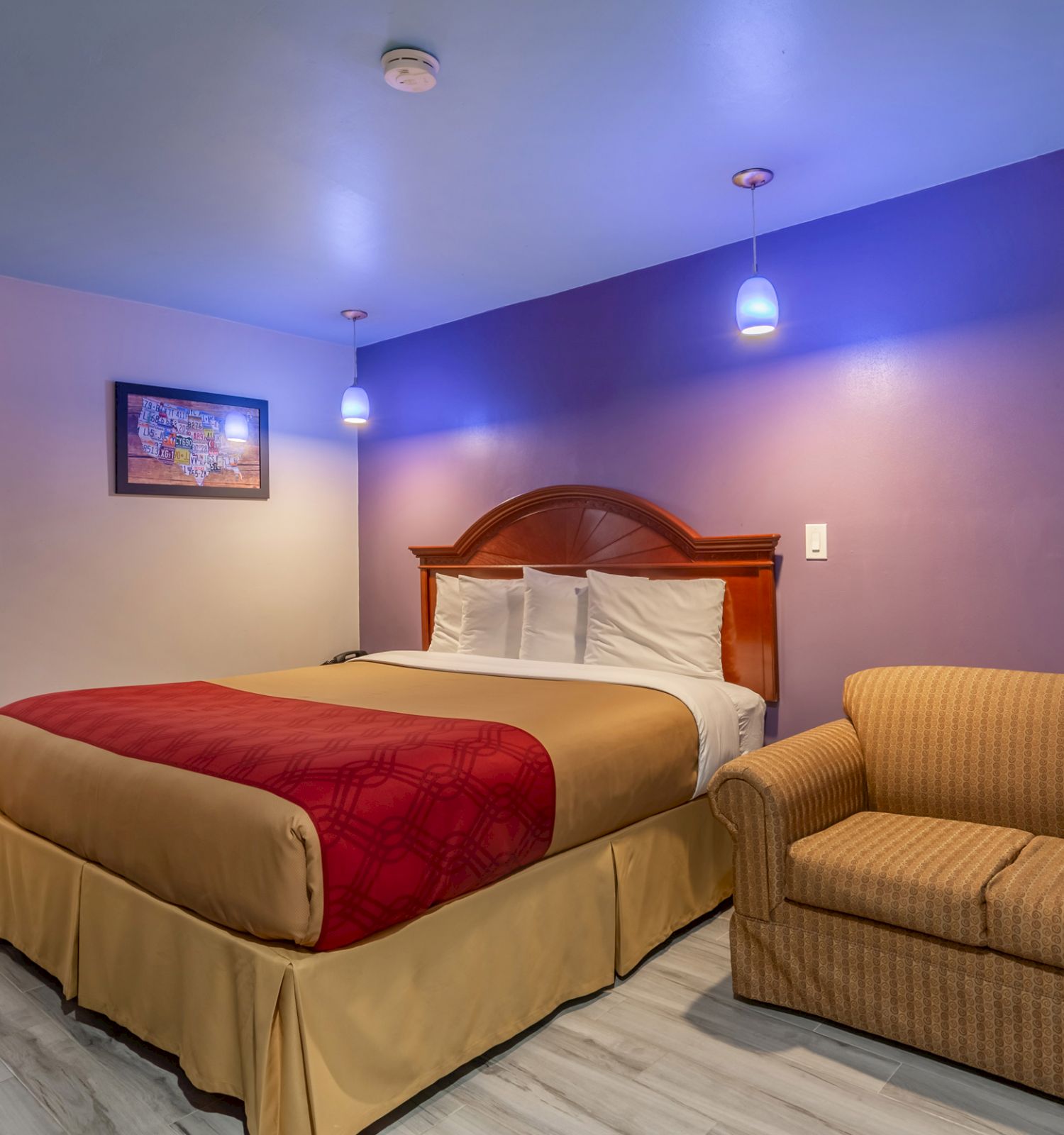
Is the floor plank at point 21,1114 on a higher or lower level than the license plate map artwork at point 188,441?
lower

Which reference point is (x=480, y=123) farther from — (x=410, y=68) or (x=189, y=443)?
(x=189, y=443)

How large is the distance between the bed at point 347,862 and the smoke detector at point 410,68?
163 cm

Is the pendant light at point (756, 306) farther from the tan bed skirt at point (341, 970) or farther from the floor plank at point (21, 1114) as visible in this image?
the floor plank at point (21, 1114)

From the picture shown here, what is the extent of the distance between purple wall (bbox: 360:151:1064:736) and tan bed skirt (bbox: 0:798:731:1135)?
1.15m

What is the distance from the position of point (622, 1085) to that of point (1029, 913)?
0.93 metres

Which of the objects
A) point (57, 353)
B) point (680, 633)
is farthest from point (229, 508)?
point (680, 633)

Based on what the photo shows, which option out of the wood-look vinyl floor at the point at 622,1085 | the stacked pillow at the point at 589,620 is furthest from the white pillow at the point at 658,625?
the wood-look vinyl floor at the point at 622,1085

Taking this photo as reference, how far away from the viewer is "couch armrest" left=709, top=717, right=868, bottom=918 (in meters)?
2.12

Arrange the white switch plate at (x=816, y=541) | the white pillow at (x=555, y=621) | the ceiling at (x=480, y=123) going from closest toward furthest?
the ceiling at (x=480, y=123) < the white switch plate at (x=816, y=541) < the white pillow at (x=555, y=621)

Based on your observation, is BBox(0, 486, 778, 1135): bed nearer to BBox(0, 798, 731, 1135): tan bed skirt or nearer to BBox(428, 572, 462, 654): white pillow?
BBox(0, 798, 731, 1135): tan bed skirt

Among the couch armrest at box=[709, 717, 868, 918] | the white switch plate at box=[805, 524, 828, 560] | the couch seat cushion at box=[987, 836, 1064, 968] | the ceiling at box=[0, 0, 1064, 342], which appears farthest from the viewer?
the white switch plate at box=[805, 524, 828, 560]

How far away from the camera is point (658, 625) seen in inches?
130

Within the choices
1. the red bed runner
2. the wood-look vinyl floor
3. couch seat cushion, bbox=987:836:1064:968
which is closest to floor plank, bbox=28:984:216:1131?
the wood-look vinyl floor

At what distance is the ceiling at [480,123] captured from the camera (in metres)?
1.98
